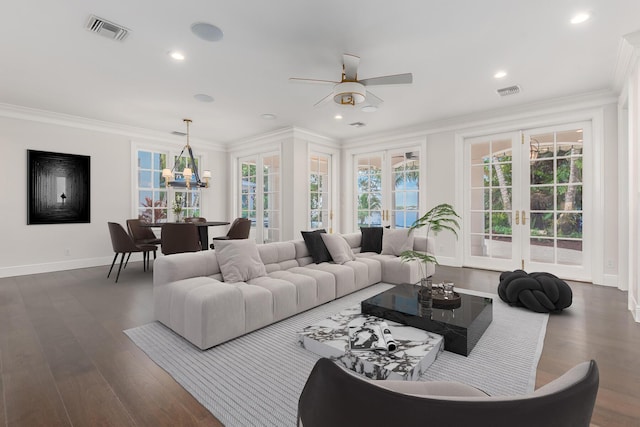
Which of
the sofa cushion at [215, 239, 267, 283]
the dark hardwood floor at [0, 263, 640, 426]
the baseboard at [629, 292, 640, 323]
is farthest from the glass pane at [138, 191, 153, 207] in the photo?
the baseboard at [629, 292, 640, 323]

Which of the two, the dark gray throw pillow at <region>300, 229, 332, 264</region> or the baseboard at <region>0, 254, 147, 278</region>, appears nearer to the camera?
the dark gray throw pillow at <region>300, 229, 332, 264</region>

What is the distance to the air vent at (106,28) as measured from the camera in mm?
2721

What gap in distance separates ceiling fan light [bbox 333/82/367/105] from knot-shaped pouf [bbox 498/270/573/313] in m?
2.63

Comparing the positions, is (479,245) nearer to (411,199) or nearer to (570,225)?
(570,225)

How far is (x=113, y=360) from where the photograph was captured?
2219 millimetres

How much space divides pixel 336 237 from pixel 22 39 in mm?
3922

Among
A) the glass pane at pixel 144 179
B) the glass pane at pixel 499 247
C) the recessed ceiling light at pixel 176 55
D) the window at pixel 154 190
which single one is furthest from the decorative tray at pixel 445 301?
the glass pane at pixel 144 179

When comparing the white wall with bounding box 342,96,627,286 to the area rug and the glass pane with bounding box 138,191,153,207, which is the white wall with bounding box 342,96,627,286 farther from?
the glass pane with bounding box 138,191,153,207

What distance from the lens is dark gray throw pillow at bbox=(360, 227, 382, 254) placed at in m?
4.99

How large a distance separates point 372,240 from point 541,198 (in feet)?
9.06

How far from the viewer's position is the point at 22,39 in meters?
2.96

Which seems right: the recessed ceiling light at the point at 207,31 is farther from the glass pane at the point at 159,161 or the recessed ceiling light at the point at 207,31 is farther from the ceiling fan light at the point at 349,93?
the glass pane at the point at 159,161

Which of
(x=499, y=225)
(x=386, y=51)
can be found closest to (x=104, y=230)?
(x=386, y=51)

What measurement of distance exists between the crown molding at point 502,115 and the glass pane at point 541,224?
160 cm
